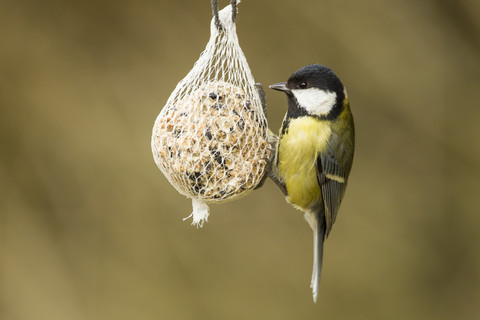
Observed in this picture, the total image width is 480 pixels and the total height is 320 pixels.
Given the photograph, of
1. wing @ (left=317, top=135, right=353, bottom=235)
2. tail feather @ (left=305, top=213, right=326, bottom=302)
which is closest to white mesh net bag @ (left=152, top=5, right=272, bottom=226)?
wing @ (left=317, top=135, right=353, bottom=235)

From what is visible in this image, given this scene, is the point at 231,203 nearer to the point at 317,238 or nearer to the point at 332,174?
the point at 317,238

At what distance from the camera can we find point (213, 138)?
6.65 ft

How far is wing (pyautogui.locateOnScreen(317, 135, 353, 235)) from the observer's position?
2346 millimetres

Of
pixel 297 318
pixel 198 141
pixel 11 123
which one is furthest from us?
pixel 297 318

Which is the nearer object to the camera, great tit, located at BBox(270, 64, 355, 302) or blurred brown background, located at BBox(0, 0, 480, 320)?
great tit, located at BBox(270, 64, 355, 302)

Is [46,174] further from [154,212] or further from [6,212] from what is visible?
[154,212]

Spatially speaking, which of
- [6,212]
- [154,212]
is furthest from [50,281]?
[154,212]

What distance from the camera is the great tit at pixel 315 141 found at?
7.37 ft

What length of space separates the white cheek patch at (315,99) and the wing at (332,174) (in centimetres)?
13

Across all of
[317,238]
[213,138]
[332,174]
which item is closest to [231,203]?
[317,238]

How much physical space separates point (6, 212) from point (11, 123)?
0.53 m

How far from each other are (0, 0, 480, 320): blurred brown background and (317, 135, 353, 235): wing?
1.16m

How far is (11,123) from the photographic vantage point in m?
3.54

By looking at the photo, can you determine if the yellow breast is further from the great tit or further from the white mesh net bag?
the white mesh net bag
